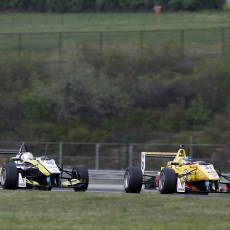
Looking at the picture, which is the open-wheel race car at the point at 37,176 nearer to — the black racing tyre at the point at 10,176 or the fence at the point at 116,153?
the black racing tyre at the point at 10,176

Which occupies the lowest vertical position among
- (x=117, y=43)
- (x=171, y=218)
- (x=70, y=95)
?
(x=171, y=218)

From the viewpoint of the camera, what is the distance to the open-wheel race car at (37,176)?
23.6 m

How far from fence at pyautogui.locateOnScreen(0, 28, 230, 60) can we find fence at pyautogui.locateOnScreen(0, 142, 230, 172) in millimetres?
14469

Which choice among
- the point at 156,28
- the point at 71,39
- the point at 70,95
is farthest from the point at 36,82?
the point at 156,28

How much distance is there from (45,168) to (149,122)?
22.8 meters

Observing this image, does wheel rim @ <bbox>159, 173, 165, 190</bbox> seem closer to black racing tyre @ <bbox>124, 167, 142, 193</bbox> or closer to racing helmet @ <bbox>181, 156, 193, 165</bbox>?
black racing tyre @ <bbox>124, 167, 142, 193</bbox>

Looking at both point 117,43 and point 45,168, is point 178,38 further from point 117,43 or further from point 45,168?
point 45,168

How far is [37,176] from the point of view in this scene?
79.4ft

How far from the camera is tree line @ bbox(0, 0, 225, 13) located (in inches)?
2857

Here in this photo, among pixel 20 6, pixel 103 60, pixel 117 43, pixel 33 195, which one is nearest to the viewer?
pixel 33 195

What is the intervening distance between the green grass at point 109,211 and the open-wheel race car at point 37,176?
3.41 ft

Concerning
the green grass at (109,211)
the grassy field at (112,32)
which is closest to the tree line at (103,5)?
the grassy field at (112,32)

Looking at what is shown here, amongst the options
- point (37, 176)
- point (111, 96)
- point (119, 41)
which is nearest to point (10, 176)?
point (37, 176)

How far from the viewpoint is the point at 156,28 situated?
2522 inches
